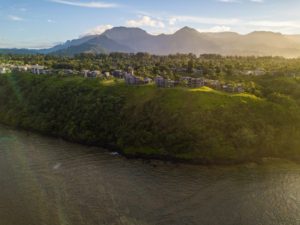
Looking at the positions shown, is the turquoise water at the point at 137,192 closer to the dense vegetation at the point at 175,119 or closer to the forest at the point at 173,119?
the forest at the point at 173,119

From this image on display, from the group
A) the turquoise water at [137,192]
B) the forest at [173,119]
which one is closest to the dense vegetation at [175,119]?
the forest at [173,119]

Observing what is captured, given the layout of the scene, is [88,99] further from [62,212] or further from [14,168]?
[62,212]

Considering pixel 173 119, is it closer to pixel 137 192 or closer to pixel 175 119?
pixel 175 119

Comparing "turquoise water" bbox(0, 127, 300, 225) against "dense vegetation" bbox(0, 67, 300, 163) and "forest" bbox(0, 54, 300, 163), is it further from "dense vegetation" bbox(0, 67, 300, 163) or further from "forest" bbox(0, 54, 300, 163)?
"dense vegetation" bbox(0, 67, 300, 163)

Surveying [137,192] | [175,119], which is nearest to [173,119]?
[175,119]

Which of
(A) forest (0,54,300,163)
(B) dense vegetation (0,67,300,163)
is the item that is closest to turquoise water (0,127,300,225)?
(A) forest (0,54,300,163)

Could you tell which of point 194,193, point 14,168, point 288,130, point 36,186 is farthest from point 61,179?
point 288,130
